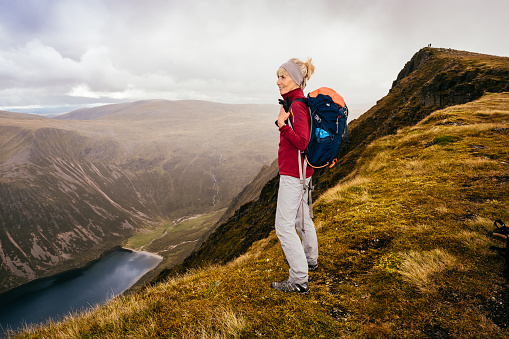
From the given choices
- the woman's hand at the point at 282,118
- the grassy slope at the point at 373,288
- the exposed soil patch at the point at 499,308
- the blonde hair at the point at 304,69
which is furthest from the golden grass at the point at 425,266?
the blonde hair at the point at 304,69

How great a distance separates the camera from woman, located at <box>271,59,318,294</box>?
4938 millimetres

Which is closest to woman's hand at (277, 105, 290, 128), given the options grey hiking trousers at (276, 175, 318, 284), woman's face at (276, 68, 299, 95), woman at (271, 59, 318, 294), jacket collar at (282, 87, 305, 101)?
woman at (271, 59, 318, 294)

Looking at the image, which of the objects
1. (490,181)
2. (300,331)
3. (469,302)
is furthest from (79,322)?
(490,181)

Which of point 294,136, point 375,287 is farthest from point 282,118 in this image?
point 375,287

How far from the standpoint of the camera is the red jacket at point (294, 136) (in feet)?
15.8

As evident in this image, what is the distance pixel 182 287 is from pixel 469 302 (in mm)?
6018

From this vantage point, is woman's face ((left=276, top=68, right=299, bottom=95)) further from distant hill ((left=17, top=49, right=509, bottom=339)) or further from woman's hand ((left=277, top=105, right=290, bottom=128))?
distant hill ((left=17, top=49, right=509, bottom=339))

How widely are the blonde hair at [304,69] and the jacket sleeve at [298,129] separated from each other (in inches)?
31.5

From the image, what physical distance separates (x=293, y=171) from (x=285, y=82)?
205cm

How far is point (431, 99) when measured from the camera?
40000 mm

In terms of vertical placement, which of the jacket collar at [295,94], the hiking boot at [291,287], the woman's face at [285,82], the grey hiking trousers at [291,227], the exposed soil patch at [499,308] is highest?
the woman's face at [285,82]

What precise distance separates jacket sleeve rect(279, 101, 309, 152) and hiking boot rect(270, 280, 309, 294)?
2.87m

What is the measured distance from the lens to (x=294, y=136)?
15.7 ft

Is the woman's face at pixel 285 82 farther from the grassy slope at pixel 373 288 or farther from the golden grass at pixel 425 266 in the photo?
the golden grass at pixel 425 266
